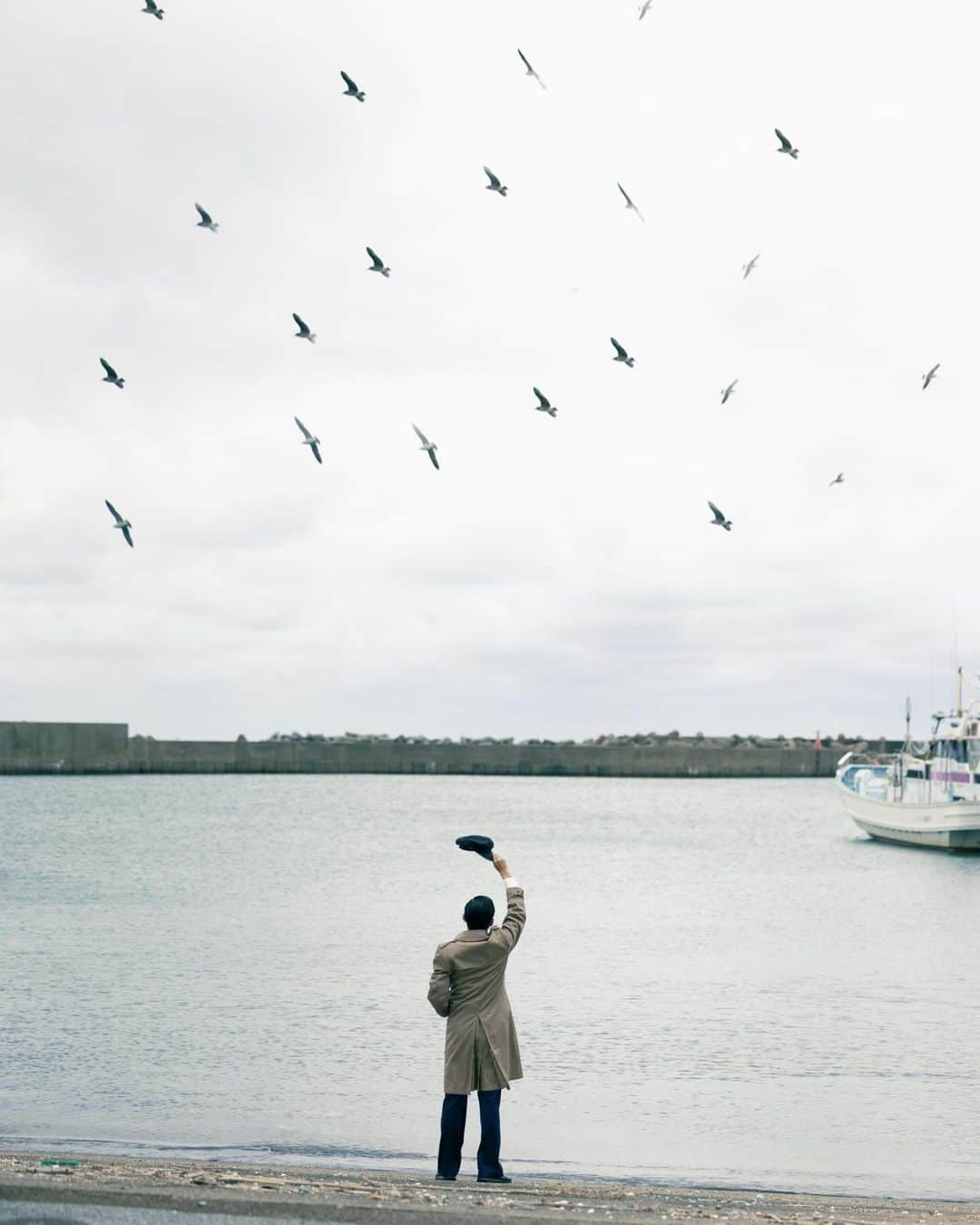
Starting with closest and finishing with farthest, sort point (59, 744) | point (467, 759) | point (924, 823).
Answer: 1. point (924, 823)
2. point (59, 744)
3. point (467, 759)

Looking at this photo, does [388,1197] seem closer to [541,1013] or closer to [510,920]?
[510,920]

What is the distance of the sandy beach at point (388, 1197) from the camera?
7.18 m

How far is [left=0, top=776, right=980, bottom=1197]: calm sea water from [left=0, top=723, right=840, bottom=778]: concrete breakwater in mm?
65880

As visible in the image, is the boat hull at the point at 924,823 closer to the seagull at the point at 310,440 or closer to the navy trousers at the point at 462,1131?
the seagull at the point at 310,440

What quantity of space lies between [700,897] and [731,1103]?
26351 millimetres

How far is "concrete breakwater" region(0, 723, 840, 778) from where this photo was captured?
4717 inches

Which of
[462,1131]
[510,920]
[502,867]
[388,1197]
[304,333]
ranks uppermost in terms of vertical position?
[304,333]

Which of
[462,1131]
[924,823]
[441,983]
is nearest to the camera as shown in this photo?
[441,983]

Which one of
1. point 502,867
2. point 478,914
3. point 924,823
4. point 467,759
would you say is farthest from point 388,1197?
point 467,759

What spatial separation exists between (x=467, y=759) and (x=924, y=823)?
253 ft

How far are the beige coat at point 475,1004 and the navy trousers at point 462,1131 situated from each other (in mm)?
133

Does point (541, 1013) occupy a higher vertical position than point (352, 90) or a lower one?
lower

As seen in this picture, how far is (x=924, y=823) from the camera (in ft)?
171

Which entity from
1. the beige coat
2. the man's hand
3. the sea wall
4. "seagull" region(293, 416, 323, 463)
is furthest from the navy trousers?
the sea wall
